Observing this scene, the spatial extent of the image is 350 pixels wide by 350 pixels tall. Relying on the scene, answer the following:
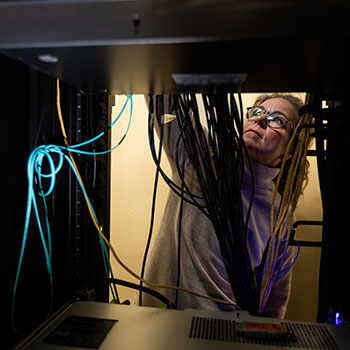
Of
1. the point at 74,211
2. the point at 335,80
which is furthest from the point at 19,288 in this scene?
the point at 335,80

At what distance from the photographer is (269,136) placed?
1605 mm

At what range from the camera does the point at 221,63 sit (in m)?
0.60

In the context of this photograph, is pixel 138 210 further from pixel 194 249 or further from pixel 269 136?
pixel 269 136

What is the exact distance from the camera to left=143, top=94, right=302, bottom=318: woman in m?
1.47

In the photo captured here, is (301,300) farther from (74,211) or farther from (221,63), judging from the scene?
(221,63)

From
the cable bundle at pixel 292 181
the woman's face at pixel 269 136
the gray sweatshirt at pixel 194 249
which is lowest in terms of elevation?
the gray sweatshirt at pixel 194 249

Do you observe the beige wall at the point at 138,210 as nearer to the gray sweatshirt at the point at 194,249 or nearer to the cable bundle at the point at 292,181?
the gray sweatshirt at the point at 194,249

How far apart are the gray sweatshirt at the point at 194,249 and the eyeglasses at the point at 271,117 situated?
207mm

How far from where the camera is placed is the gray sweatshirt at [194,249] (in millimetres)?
1469

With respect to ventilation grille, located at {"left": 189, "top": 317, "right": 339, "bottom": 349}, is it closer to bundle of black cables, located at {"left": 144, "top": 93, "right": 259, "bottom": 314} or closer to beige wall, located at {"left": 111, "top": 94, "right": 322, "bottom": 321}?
bundle of black cables, located at {"left": 144, "top": 93, "right": 259, "bottom": 314}

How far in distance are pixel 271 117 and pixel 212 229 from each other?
22.5 inches

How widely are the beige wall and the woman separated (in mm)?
670

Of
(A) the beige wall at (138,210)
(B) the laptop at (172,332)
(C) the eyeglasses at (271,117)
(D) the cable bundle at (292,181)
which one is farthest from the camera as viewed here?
(A) the beige wall at (138,210)

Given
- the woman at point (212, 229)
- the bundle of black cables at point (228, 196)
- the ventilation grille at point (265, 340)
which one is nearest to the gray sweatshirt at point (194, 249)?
the woman at point (212, 229)
